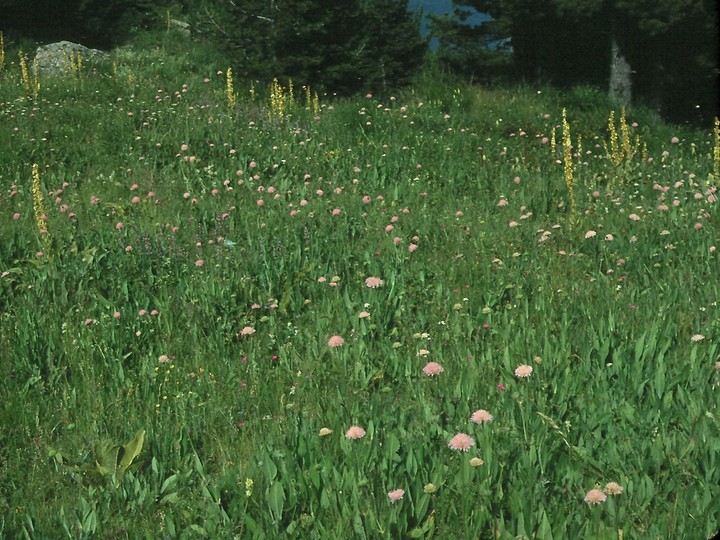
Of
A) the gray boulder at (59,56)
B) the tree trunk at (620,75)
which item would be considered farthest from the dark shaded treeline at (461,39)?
the gray boulder at (59,56)

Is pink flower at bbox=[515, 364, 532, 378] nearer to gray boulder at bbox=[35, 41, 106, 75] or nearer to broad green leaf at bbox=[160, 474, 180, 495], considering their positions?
broad green leaf at bbox=[160, 474, 180, 495]

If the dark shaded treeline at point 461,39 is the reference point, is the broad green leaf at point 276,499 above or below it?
below

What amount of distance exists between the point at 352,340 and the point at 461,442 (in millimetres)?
1452

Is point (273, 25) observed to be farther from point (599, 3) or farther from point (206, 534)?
point (206, 534)

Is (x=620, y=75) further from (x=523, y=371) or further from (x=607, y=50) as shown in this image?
(x=523, y=371)

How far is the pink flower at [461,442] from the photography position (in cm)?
279

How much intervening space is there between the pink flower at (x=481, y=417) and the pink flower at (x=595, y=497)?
0.53 meters

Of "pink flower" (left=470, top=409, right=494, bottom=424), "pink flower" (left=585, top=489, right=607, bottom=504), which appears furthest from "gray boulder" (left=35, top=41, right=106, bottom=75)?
"pink flower" (left=585, top=489, right=607, bottom=504)

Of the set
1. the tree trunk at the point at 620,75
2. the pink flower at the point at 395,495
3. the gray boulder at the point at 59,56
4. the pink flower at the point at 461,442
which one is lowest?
the pink flower at the point at 395,495

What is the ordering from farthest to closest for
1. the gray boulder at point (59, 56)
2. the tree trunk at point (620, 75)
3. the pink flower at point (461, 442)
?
the gray boulder at point (59, 56) < the tree trunk at point (620, 75) < the pink flower at point (461, 442)

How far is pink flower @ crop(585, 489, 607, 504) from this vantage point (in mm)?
2504

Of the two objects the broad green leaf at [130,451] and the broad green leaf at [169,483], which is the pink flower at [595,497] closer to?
the broad green leaf at [169,483]

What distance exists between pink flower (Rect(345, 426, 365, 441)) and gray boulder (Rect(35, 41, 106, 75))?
1292 cm

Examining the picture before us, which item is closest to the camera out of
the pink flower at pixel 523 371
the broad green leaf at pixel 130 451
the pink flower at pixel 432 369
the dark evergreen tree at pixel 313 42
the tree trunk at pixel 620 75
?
the broad green leaf at pixel 130 451
